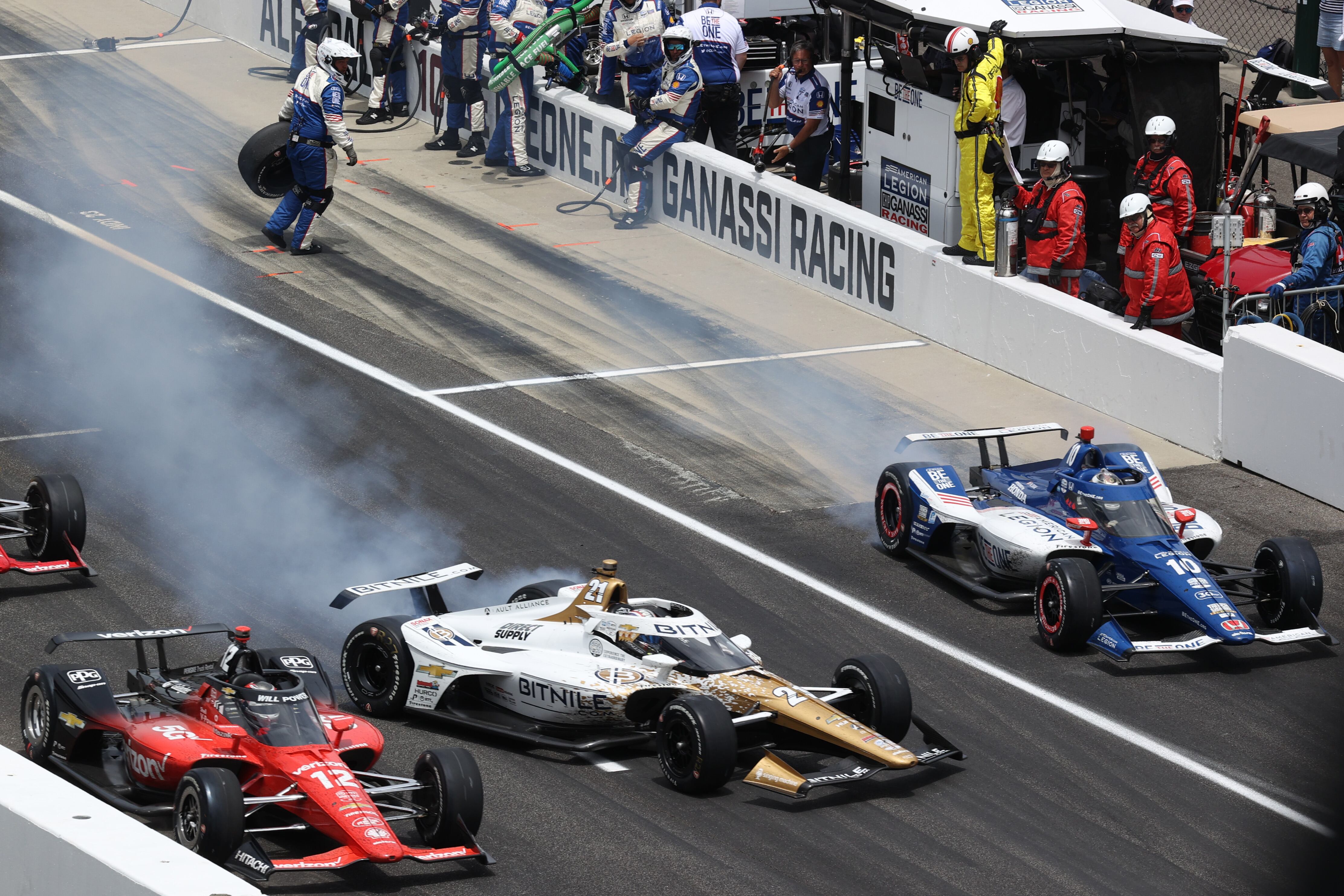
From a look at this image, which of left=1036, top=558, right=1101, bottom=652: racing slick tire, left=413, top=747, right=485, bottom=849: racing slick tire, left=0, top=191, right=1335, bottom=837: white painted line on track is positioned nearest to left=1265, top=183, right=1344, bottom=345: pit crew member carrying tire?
left=1036, top=558, right=1101, bottom=652: racing slick tire

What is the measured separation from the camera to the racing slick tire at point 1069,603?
10.8 meters

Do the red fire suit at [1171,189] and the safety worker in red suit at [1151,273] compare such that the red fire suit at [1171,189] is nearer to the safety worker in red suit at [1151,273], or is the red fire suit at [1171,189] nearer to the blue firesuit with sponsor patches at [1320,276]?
the safety worker in red suit at [1151,273]

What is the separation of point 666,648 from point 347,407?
635 cm

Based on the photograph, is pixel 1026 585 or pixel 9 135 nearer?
pixel 1026 585

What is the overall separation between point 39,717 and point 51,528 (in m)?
2.95

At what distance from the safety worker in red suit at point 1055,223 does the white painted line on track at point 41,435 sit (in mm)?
8558

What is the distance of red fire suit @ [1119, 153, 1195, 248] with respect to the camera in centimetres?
1608

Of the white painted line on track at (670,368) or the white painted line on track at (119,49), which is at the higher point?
the white painted line on track at (119,49)

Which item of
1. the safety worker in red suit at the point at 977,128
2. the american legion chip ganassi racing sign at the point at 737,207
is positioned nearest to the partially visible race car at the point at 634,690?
the safety worker in red suit at the point at 977,128

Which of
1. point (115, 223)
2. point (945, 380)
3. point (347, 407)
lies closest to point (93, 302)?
point (115, 223)

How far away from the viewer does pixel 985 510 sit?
12.3m

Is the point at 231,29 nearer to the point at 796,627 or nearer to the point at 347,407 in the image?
the point at 347,407

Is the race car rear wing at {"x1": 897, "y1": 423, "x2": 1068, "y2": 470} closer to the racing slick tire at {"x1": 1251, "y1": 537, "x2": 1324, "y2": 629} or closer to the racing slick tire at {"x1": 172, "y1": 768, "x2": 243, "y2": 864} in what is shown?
the racing slick tire at {"x1": 1251, "y1": 537, "x2": 1324, "y2": 629}

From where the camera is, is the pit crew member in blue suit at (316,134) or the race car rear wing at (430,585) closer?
the race car rear wing at (430,585)
